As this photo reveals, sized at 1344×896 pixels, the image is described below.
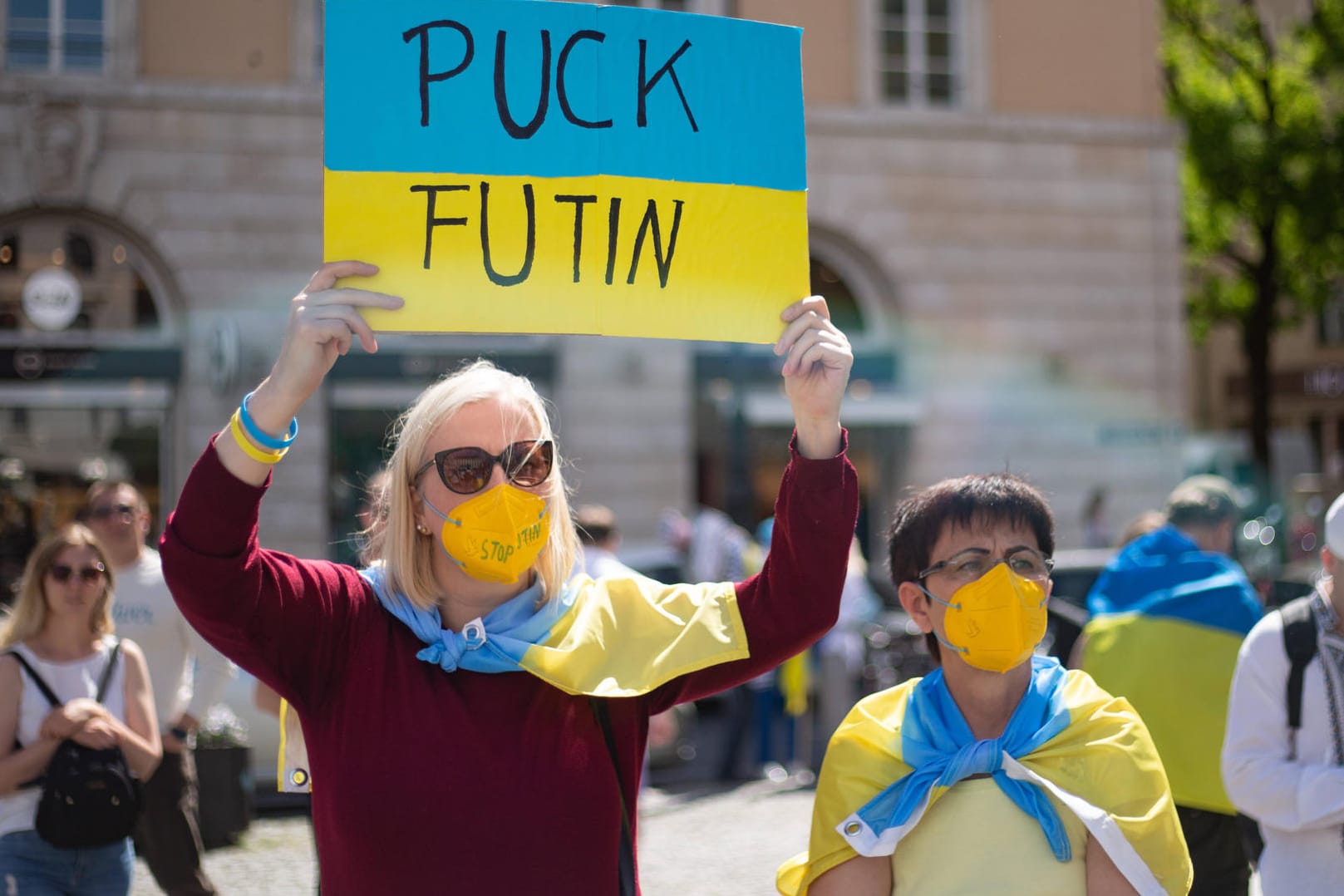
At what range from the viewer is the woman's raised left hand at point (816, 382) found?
2469mm

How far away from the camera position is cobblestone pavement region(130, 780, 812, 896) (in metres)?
7.44

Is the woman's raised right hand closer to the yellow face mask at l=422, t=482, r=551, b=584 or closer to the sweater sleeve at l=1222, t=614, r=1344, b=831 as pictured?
the yellow face mask at l=422, t=482, r=551, b=584

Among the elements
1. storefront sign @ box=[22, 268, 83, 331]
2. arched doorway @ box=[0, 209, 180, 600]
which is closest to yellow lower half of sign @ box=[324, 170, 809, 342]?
arched doorway @ box=[0, 209, 180, 600]

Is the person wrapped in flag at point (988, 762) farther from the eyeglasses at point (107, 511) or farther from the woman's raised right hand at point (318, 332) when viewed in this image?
the eyeglasses at point (107, 511)

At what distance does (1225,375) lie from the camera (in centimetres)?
4072

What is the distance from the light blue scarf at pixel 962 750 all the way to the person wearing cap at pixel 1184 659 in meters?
2.18

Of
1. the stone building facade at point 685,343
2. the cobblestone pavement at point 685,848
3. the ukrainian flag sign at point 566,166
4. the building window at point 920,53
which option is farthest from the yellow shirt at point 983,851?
the building window at point 920,53

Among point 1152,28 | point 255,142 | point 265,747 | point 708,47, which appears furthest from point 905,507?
point 1152,28

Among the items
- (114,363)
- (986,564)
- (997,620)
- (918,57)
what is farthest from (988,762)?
(918,57)

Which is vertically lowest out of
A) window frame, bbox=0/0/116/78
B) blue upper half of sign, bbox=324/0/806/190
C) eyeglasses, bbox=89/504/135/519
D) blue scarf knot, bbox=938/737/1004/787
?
blue scarf knot, bbox=938/737/1004/787

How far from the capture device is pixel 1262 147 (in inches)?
978

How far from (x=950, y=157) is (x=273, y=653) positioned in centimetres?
1813

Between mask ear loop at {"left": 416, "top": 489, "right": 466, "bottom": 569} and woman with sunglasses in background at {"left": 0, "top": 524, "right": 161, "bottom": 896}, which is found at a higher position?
mask ear loop at {"left": 416, "top": 489, "right": 466, "bottom": 569}

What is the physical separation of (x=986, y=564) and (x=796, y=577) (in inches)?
17.9
